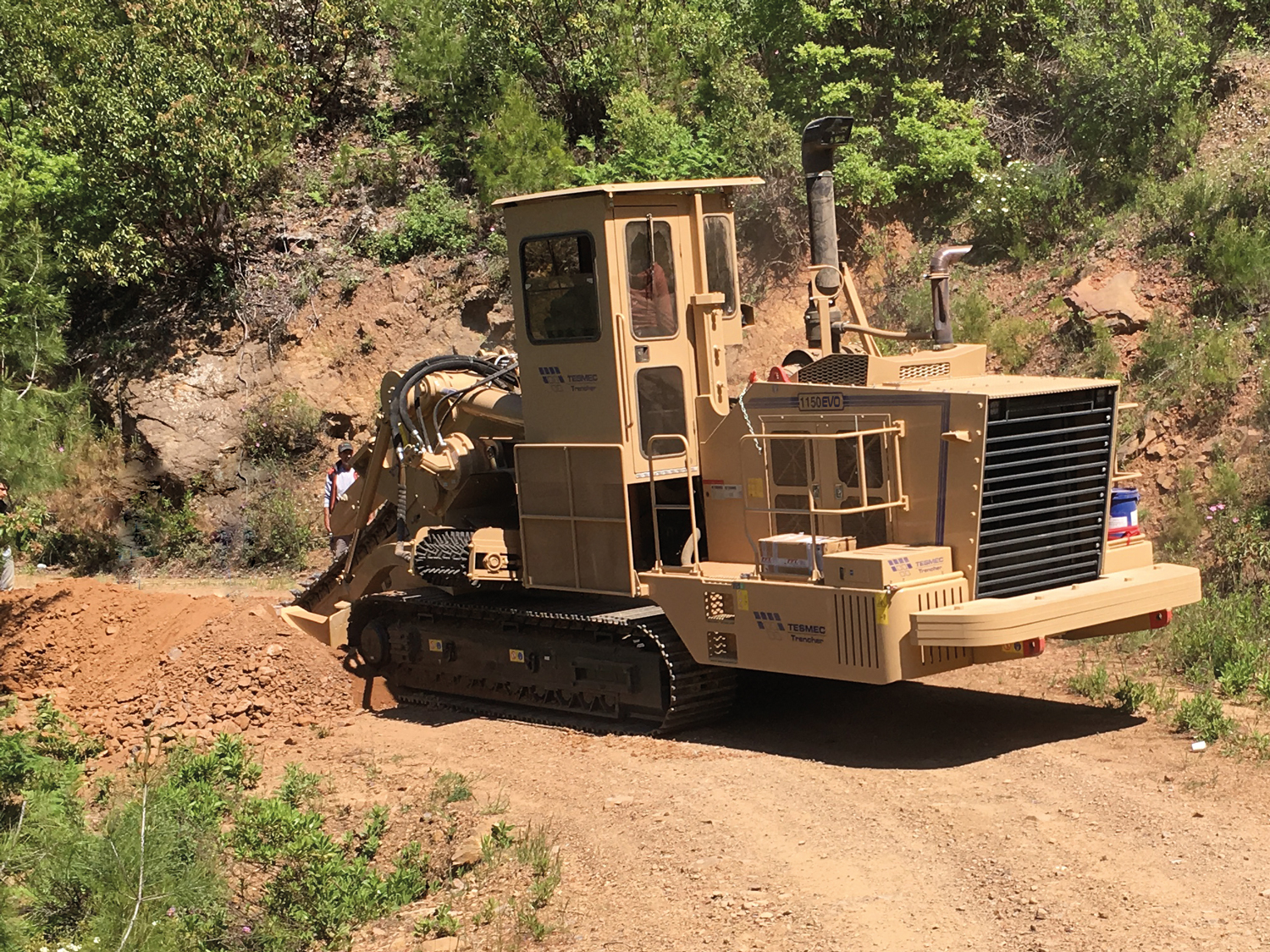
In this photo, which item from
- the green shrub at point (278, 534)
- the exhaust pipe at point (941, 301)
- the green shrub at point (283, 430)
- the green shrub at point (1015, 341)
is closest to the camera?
the exhaust pipe at point (941, 301)

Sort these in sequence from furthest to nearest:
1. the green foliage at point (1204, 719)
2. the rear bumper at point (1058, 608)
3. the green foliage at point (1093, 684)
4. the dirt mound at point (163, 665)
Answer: the dirt mound at point (163, 665) → the green foliage at point (1093, 684) → the green foliage at point (1204, 719) → the rear bumper at point (1058, 608)

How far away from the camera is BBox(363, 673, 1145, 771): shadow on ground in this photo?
9.44 metres

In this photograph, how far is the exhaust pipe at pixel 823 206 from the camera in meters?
10.5

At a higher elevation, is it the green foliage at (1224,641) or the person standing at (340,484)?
the person standing at (340,484)

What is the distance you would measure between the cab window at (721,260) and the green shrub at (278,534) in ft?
32.4

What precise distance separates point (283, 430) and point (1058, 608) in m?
13.5

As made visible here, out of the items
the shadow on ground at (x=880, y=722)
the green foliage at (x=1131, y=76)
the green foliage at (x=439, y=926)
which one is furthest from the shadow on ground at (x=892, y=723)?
the green foliage at (x=1131, y=76)

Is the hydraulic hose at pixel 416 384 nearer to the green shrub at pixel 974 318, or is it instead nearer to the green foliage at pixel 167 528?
the green shrub at pixel 974 318

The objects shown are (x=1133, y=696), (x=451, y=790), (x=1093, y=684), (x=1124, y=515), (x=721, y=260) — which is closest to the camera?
(x=451, y=790)

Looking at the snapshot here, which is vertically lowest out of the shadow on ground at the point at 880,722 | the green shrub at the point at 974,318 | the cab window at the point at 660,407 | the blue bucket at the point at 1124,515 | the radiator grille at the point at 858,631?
the shadow on ground at the point at 880,722

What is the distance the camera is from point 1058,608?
28.7ft

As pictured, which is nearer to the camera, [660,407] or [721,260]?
[660,407]

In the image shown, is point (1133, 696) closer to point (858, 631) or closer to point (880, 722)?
point (880, 722)

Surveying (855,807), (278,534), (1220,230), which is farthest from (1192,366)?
(278,534)
